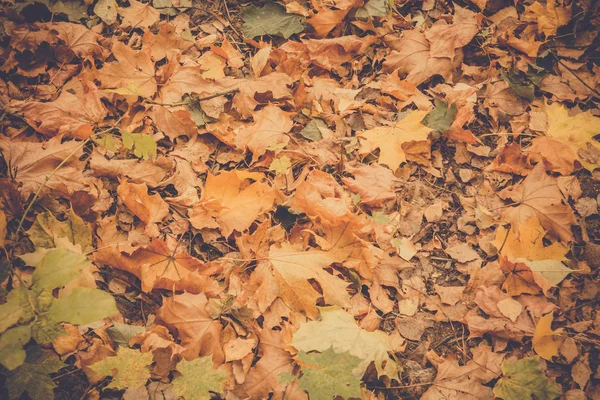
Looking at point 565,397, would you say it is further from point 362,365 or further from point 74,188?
point 74,188

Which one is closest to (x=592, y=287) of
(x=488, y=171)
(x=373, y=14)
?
(x=488, y=171)

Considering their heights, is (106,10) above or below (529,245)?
above

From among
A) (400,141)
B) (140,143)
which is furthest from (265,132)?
(400,141)

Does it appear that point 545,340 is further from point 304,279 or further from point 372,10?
point 372,10

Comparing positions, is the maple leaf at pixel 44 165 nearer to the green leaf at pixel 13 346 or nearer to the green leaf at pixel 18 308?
the green leaf at pixel 18 308

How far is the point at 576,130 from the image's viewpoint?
2287 mm

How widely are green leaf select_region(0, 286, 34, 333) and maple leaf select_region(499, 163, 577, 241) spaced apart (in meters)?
2.20

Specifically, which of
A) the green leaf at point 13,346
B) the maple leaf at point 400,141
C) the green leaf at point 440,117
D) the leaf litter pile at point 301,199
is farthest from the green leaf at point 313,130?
the green leaf at point 13,346

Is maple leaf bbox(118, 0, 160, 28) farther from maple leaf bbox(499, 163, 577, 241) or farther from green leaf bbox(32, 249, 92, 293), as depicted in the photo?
maple leaf bbox(499, 163, 577, 241)

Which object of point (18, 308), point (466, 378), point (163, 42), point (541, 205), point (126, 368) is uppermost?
point (163, 42)

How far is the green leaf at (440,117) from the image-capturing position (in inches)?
88.2

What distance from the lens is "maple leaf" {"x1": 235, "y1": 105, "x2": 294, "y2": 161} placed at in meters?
2.10

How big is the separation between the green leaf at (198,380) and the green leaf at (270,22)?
77.0 inches

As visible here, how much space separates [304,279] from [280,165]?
0.65 metres
